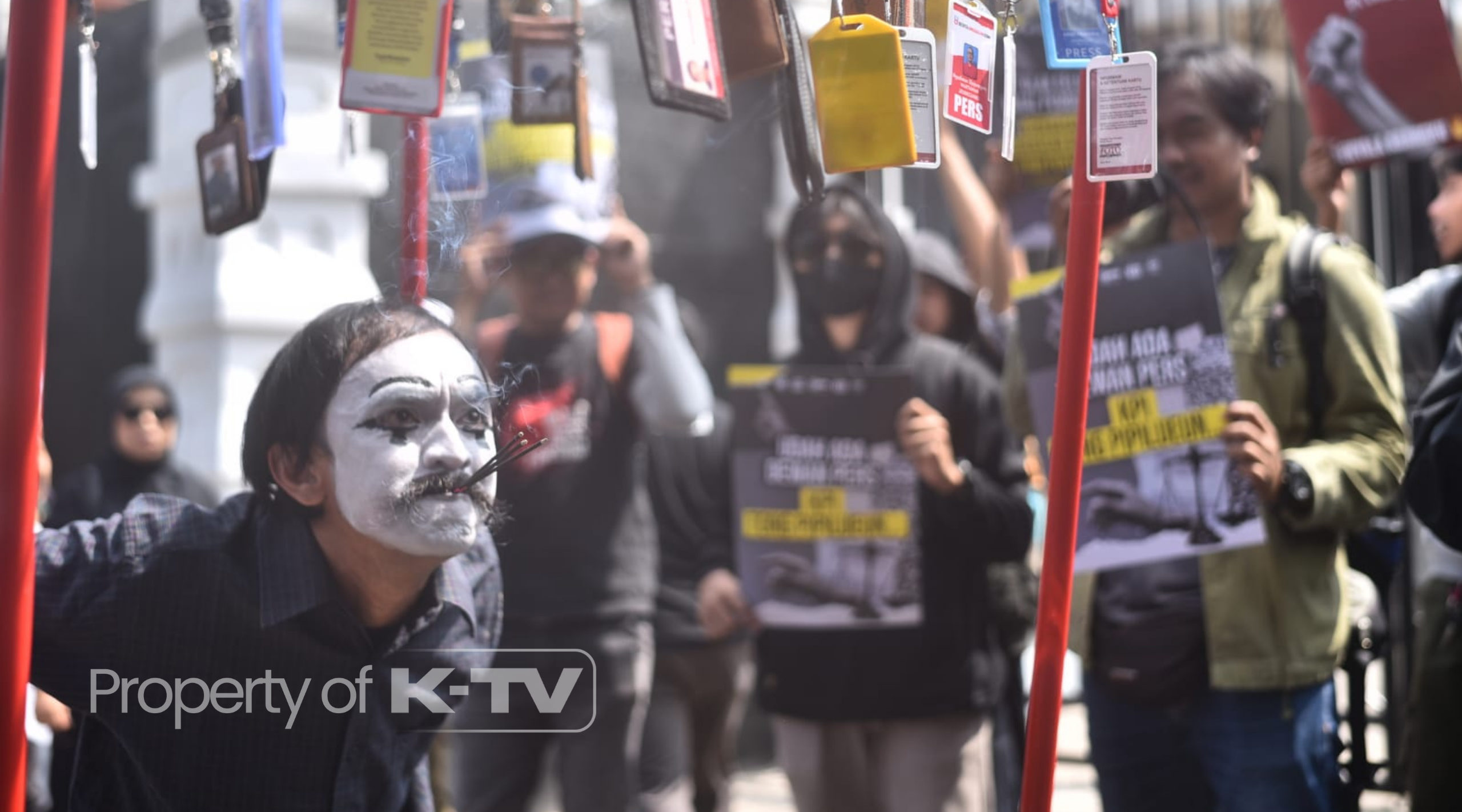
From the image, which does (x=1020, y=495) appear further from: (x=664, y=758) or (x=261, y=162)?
(x=261, y=162)

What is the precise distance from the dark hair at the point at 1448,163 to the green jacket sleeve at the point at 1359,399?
0.71 metres

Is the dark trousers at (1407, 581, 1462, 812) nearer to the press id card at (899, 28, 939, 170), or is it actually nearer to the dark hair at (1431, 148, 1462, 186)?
the dark hair at (1431, 148, 1462, 186)

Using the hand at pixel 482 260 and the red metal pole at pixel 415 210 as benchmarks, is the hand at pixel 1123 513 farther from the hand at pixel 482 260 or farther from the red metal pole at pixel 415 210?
the red metal pole at pixel 415 210

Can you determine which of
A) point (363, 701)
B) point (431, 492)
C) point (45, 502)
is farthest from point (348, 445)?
point (45, 502)

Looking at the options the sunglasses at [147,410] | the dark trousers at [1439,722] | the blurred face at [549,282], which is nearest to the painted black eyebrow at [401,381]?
the blurred face at [549,282]

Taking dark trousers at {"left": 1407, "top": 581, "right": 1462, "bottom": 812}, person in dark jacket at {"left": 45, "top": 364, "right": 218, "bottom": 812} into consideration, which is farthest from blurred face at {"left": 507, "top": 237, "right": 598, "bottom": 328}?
dark trousers at {"left": 1407, "top": 581, "right": 1462, "bottom": 812}

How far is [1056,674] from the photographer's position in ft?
5.29

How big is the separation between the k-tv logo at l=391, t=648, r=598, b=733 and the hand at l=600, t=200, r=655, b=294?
168cm

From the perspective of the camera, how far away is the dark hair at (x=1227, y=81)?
2.65m

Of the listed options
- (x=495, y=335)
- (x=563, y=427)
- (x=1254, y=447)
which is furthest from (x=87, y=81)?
(x=1254, y=447)

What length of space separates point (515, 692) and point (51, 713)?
31.5 inches

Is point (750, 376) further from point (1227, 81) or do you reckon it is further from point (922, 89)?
point (922, 89)

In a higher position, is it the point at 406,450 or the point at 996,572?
the point at 406,450

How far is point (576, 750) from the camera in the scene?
3.02 metres
